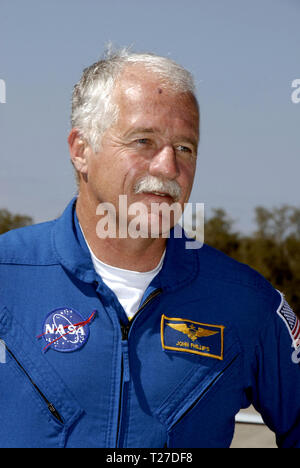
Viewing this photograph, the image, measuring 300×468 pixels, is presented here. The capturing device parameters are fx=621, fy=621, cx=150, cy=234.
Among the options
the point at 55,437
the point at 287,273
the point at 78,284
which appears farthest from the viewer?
the point at 287,273

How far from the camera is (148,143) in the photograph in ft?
7.87

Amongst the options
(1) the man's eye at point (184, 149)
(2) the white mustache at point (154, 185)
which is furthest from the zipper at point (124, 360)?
(1) the man's eye at point (184, 149)

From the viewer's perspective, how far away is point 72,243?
2.54 m

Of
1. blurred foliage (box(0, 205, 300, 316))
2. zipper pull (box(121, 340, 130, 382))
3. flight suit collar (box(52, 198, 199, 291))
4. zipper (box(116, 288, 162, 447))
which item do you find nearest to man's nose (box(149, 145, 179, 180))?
flight suit collar (box(52, 198, 199, 291))

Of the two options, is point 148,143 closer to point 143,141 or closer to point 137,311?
point 143,141

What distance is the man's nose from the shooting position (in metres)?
2.37

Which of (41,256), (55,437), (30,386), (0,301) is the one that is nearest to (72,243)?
(41,256)

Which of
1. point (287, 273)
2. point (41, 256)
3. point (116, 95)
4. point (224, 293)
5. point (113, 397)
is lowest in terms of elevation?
point (287, 273)

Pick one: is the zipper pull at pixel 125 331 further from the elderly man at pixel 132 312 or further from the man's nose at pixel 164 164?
the man's nose at pixel 164 164

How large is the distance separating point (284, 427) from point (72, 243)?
1172 millimetres

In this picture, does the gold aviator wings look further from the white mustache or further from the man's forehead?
the man's forehead

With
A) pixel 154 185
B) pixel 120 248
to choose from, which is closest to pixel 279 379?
pixel 120 248

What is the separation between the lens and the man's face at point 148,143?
2381 millimetres

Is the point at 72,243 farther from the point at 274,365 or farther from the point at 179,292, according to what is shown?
the point at 274,365
